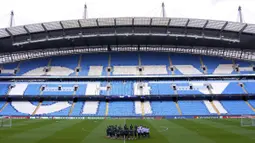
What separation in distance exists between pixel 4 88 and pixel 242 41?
176 ft

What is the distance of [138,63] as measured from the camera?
64.8m

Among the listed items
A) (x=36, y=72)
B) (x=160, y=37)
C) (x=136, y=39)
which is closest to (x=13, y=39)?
(x=36, y=72)

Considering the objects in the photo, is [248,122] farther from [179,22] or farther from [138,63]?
[138,63]

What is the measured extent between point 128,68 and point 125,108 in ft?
42.9

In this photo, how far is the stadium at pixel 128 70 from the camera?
51.5 m

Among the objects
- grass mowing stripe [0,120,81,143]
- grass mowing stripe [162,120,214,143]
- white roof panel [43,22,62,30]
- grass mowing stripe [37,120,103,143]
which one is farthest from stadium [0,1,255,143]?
grass mowing stripe [162,120,214,143]

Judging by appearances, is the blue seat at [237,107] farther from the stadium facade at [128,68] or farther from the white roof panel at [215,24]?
the white roof panel at [215,24]

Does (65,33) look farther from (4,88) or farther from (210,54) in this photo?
(210,54)

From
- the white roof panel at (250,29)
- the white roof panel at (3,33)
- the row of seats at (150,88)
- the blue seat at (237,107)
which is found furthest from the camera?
the row of seats at (150,88)

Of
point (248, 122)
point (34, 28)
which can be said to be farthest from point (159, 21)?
point (248, 122)

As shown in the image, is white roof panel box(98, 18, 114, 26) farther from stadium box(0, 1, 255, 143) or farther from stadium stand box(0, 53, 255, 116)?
stadium stand box(0, 53, 255, 116)

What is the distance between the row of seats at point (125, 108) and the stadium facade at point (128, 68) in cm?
19

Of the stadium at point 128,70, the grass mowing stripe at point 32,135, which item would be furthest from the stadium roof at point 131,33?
the grass mowing stripe at point 32,135

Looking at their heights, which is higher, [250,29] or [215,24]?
[215,24]
